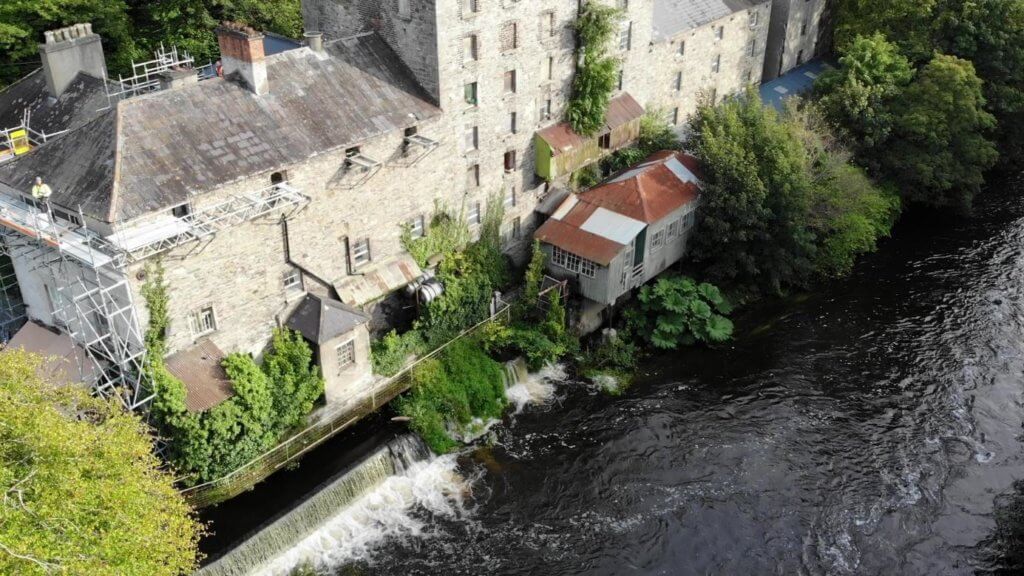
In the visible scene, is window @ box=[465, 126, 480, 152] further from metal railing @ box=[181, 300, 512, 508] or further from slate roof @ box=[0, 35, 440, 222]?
metal railing @ box=[181, 300, 512, 508]

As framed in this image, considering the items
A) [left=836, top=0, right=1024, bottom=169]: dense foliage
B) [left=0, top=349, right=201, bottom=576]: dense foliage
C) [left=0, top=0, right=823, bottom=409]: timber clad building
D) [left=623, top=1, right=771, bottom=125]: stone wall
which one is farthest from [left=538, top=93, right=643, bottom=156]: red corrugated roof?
[left=0, top=349, right=201, bottom=576]: dense foliage

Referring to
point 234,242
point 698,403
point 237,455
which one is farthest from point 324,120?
point 698,403

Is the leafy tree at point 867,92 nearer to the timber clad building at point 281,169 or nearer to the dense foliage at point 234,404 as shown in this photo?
the timber clad building at point 281,169

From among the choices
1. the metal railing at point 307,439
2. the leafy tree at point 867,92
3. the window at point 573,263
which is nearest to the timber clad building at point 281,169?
the metal railing at point 307,439

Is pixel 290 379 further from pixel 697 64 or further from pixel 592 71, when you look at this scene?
pixel 697 64

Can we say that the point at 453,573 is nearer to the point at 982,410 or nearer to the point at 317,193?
the point at 317,193
